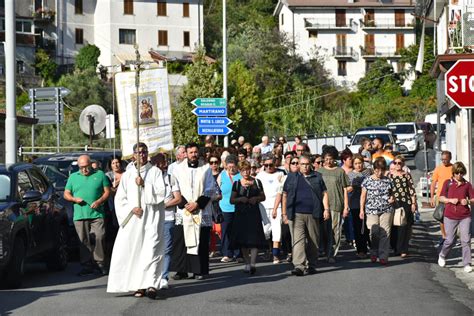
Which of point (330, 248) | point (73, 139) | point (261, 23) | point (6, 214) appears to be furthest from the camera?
point (261, 23)

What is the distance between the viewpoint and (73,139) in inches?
1870

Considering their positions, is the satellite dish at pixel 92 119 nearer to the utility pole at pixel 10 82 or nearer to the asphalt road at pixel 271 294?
the utility pole at pixel 10 82

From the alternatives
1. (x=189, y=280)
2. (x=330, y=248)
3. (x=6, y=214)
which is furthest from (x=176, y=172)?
(x=330, y=248)

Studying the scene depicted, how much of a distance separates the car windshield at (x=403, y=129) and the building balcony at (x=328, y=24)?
134 feet

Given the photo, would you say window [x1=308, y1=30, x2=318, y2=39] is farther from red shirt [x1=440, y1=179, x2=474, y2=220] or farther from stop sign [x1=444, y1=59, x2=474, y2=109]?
Result: stop sign [x1=444, y1=59, x2=474, y2=109]

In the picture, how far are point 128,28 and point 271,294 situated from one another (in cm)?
6918

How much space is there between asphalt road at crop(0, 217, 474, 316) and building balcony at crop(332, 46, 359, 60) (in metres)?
78.3

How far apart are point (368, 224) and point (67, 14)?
64186 mm

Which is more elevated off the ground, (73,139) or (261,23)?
(261,23)

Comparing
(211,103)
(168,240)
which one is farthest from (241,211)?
(211,103)

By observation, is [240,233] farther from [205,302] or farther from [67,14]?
[67,14]

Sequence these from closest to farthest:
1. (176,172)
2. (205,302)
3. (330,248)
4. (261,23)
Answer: (205,302) → (176,172) → (330,248) → (261,23)

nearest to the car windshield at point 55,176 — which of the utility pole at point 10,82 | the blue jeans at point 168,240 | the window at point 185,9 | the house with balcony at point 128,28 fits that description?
the utility pole at point 10,82

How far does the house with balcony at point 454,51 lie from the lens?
76.8 feet
